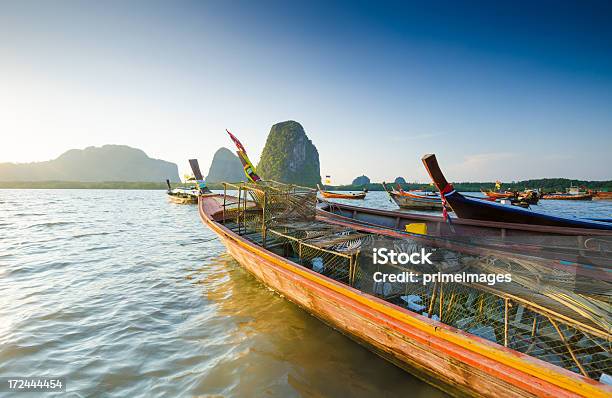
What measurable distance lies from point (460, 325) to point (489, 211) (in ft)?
22.1

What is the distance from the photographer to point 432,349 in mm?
2670

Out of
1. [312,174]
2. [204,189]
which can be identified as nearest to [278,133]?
[312,174]

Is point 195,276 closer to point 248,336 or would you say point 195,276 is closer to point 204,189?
point 248,336

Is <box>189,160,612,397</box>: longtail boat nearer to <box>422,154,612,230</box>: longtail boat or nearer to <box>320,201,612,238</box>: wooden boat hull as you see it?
<box>422,154,612,230</box>: longtail boat

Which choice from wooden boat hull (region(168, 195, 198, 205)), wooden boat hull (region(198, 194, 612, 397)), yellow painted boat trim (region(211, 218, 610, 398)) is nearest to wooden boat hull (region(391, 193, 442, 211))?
wooden boat hull (region(198, 194, 612, 397))

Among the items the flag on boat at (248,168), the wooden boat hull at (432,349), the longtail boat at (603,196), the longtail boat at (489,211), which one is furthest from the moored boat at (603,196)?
the wooden boat hull at (432,349)

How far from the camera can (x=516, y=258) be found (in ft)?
12.9

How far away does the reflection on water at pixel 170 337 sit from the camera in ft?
10.9

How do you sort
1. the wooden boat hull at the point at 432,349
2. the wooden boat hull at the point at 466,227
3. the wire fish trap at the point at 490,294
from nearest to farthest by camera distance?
the wooden boat hull at the point at 432,349 → the wire fish trap at the point at 490,294 → the wooden boat hull at the point at 466,227

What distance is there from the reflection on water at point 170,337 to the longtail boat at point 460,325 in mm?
502

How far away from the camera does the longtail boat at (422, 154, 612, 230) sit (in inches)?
309

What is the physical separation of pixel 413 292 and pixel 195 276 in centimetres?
582

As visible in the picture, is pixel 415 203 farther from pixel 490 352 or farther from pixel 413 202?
pixel 490 352

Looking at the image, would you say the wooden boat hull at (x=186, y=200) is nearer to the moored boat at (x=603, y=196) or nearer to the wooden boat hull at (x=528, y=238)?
the wooden boat hull at (x=528, y=238)
